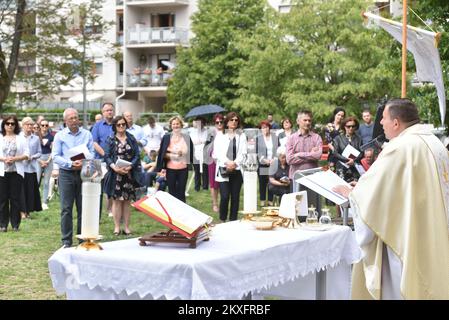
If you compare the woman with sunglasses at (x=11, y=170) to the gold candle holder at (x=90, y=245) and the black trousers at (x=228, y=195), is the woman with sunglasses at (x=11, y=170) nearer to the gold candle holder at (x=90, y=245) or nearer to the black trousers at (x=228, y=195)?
the black trousers at (x=228, y=195)

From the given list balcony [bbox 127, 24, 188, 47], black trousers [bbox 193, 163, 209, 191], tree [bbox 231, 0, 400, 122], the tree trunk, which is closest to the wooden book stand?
black trousers [bbox 193, 163, 209, 191]

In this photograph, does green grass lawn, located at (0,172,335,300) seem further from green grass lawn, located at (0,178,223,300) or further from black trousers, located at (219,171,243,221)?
black trousers, located at (219,171,243,221)

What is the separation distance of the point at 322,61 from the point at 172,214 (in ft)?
92.9

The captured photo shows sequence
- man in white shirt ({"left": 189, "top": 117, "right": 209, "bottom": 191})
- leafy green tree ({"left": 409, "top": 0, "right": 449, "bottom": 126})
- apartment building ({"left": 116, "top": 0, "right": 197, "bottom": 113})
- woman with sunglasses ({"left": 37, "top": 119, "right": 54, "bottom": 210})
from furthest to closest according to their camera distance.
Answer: apartment building ({"left": 116, "top": 0, "right": 197, "bottom": 113}) < man in white shirt ({"left": 189, "top": 117, "right": 209, "bottom": 191}) < woman with sunglasses ({"left": 37, "top": 119, "right": 54, "bottom": 210}) < leafy green tree ({"left": 409, "top": 0, "right": 449, "bottom": 126})

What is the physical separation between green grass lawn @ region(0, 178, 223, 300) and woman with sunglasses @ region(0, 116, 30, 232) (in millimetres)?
288

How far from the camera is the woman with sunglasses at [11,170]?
13711 millimetres

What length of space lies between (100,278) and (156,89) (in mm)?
48987

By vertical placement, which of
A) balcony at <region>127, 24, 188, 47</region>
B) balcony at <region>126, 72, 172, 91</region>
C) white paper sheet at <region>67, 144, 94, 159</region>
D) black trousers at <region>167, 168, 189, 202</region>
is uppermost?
balcony at <region>127, 24, 188, 47</region>

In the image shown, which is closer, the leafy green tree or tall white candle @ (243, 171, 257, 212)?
tall white candle @ (243, 171, 257, 212)

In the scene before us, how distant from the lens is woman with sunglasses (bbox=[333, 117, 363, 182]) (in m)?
13.4

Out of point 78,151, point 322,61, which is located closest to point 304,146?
point 78,151

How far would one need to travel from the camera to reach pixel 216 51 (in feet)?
145

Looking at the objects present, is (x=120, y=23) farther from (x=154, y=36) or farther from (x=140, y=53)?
(x=154, y=36)

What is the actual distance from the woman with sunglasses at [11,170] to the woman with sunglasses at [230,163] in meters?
3.36
